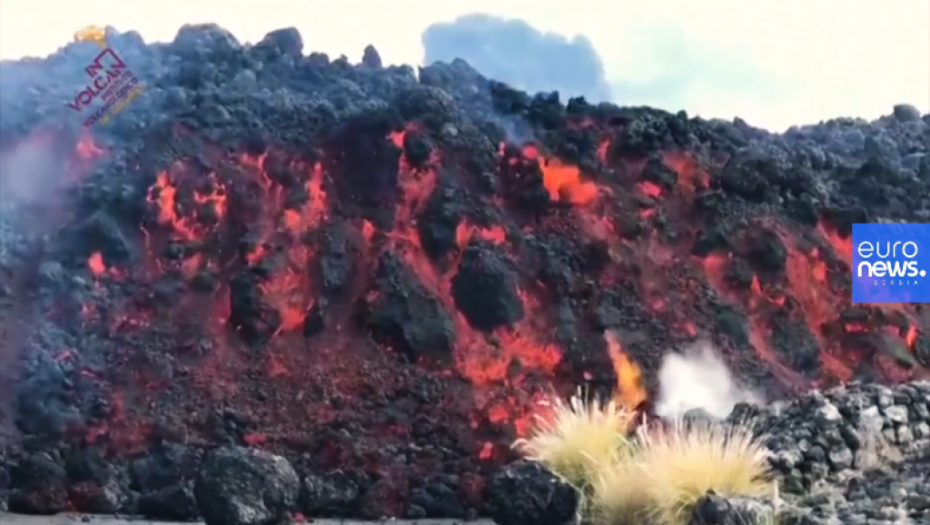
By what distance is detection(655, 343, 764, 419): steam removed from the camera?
17328mm

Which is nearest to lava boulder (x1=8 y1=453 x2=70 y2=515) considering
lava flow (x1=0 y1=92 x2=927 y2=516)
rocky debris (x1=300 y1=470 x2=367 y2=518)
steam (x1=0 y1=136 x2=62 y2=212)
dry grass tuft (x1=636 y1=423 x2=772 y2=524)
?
lava flow (x1=0 y1=92 x2=927 y2=516)

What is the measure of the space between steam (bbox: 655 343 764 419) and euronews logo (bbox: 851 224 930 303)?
3.67 metres

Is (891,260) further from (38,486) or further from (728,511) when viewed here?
(38,486)

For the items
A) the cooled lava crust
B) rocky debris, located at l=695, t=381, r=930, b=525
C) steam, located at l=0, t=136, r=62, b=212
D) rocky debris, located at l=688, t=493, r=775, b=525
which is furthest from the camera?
steam, located at l=0, t=136, r=62, b=212

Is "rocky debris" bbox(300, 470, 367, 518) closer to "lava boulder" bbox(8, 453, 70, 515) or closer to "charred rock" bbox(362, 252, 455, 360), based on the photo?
"charred rock" bbox(362, 252, 455, 360)

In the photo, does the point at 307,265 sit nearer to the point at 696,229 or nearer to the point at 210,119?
the point at 210,119

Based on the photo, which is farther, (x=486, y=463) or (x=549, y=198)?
(x=549, y=198)

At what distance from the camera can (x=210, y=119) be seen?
19.5 metres

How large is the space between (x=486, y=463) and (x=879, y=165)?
462 inches

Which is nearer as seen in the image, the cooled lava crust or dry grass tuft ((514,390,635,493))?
dry grass tuft ((514,390,635,493))

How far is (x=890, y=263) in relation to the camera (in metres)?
22.1

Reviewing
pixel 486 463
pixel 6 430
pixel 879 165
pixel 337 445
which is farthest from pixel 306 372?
pixel 879 165

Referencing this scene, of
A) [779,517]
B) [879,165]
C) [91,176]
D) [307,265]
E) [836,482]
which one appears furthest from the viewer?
[879,165]

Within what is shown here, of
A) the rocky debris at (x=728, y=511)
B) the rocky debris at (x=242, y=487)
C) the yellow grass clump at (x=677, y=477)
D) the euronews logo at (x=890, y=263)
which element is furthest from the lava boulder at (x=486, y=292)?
the rocky debris at (x=728, y=511)
